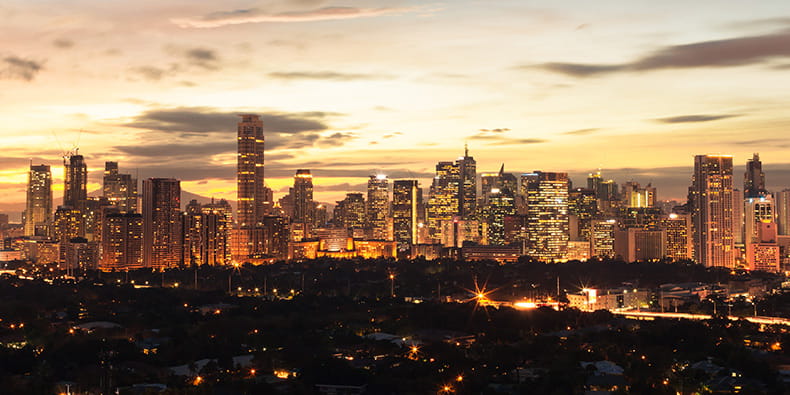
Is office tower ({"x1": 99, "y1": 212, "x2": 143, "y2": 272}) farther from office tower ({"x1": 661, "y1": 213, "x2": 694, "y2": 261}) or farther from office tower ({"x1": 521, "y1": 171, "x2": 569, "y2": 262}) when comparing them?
office tower ({"x1": 661, "y1": 213, "x2": 694, "y2": 261})

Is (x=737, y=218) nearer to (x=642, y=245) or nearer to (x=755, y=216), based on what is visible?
(x=755, y=216)

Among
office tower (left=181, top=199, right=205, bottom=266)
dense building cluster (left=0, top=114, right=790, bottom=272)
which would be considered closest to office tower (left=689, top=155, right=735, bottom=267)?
dense building cluster (left=0, top=114, right=790, bottom=272)

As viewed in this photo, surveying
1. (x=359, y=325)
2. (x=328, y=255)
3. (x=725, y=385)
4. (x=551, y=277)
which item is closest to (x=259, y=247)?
(x=328, y=255)

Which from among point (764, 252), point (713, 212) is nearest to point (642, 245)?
point (713, 212)

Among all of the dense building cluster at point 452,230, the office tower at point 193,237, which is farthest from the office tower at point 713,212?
the office tower at point 193,237

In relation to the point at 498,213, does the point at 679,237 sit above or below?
below

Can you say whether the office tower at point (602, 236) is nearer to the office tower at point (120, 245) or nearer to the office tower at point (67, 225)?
the office tower at point (120, 245)
